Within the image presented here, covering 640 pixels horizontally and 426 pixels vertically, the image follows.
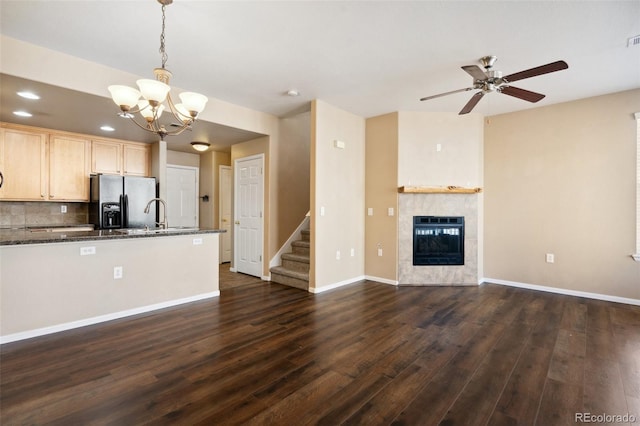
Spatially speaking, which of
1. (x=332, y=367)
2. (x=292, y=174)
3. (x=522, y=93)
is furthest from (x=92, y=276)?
(x=522, y=93)

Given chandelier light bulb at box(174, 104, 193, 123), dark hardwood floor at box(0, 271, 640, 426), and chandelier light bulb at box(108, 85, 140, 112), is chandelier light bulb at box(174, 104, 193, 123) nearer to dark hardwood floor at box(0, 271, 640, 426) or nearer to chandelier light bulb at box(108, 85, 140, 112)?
chandelier light bulb at box(108, 85, 140, 112)

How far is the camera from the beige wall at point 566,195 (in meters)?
4.04

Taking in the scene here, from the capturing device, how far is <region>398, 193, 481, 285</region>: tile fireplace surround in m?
4.95

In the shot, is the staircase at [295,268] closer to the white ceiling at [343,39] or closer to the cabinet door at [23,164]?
the white ceiling at [343,39]

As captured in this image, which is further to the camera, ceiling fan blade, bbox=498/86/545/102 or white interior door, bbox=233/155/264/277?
white interior door, bbox=233/155/264/277

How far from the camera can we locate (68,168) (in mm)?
5004

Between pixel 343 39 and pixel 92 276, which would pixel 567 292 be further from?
pixel 92 276

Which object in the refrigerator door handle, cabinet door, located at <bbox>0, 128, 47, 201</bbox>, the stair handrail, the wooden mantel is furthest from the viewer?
the stair handrail

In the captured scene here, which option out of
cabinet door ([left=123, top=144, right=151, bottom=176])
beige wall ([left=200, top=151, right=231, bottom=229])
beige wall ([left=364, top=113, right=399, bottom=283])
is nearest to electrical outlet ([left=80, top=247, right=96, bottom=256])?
cabinet door ([left=123, top=144, right=151, bottom=176])

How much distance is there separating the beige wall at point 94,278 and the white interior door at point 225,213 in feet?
9.00

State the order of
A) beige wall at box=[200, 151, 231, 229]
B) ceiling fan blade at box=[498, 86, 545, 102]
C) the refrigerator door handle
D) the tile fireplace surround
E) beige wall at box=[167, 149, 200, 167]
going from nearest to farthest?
ceiling fan blade at box=[498, 86, 545, 102] < the tile fireplace surround < the refrigerator door handle < beige wall at box=[167, 149, 200, 167] < beige wall at box=[200, 151, 231, 229]

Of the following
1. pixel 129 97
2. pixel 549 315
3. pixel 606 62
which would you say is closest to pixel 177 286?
pixel 129 97

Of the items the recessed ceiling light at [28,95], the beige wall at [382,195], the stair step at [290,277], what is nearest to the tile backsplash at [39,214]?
the recessed ceiling light at [28,95]

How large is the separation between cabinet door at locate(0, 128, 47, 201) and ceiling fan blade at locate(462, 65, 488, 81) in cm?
602
